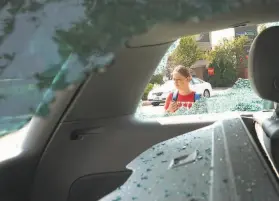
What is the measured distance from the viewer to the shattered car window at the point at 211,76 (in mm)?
2074

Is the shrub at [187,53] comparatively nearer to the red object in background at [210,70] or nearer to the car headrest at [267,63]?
the red object in background at [210,70]

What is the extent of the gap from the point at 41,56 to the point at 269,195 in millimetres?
734

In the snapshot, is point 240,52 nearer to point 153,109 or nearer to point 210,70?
point 210,70

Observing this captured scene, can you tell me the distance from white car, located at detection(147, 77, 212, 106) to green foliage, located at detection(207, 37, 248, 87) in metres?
0.25

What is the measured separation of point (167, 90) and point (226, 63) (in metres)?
Answer: 0.74

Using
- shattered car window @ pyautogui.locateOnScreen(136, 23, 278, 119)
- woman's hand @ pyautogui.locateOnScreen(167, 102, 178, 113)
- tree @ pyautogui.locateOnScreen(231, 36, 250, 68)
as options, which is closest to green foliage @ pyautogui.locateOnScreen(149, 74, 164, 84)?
shattered car window @ pyautogui.locateOnScreen(136, 23, 278, 119)

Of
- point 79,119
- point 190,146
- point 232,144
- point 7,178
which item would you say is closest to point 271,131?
point 232,144

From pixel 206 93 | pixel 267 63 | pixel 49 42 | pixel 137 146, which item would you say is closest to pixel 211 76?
pixel 206 93

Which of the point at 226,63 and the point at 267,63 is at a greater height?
the point at 226,63

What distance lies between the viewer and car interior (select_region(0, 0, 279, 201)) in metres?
1.52

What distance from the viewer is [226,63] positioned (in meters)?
2.46

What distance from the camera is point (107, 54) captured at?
1.16 meters

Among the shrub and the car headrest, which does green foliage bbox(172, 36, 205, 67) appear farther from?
the car headrest

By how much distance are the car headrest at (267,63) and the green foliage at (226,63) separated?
0.62m
